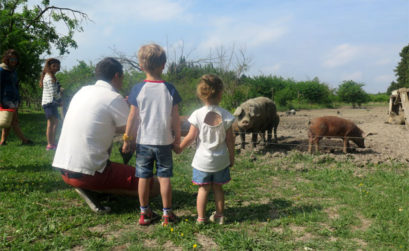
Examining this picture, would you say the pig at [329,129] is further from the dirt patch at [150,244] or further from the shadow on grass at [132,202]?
the dirt patch at [150,244]

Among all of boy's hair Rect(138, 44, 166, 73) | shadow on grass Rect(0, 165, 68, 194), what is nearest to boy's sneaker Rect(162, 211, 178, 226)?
boy's hair Rect(138, 44, 166, 73)

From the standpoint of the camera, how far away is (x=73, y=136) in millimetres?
3531

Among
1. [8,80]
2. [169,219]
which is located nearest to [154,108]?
[169,219]

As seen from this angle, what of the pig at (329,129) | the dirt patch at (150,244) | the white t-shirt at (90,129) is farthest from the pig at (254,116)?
the dirt patch at (150,244)

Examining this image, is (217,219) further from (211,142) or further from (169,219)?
(211,142)

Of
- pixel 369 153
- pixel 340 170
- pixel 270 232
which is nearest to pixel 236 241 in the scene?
pixel 270 232

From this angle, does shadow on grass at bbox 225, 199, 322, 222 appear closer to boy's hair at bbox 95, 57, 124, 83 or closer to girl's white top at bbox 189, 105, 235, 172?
girl's white top at bbox 189, 105, 235, 172

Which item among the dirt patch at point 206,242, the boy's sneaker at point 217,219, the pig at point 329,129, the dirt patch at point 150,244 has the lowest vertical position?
the dirt patch at point 206,242

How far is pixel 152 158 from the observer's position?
11.0 feet

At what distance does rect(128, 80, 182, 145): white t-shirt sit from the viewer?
3.22 meters

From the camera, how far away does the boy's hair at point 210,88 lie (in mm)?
3314

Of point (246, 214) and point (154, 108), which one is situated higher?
point (154, 108)

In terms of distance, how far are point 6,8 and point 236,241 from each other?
857 inches

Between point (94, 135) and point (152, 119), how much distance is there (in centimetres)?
76
